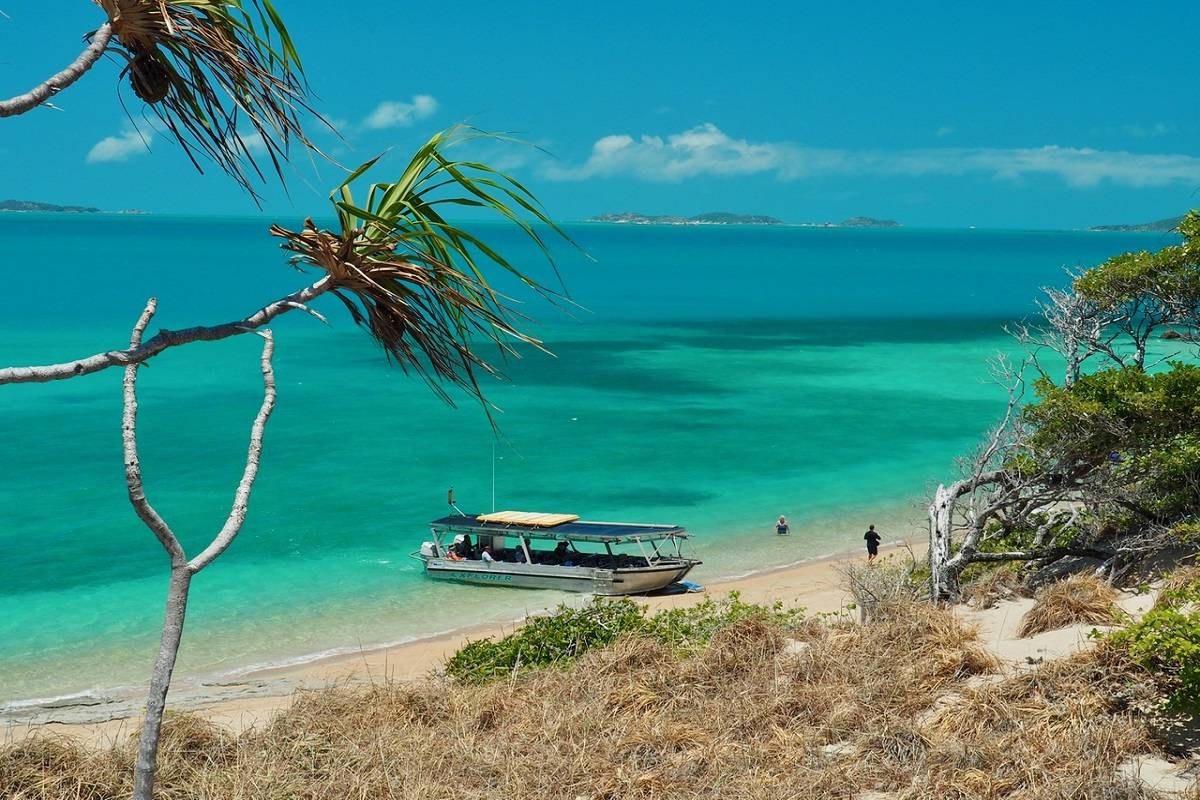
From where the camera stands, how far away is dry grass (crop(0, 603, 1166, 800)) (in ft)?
23.6

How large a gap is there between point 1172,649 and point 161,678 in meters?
6.69

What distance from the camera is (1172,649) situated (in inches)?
309

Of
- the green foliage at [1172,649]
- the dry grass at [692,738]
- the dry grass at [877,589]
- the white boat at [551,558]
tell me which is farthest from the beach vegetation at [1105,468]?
the white boat at [551,558]

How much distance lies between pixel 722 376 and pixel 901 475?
19697mm

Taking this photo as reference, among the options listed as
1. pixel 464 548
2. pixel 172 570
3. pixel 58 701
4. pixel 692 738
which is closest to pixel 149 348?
pixel 172 570

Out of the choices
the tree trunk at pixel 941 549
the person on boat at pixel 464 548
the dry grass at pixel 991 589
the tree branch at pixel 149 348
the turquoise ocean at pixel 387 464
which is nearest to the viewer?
the tree branch at pixel 149 348

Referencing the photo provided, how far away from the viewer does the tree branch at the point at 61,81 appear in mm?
4797

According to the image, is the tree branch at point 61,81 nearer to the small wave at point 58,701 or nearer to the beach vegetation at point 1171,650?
the beach vegetation at point 1171,650

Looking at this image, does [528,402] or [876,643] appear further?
[528,402]

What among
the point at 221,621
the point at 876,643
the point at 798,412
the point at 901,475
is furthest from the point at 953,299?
the point at 876,643

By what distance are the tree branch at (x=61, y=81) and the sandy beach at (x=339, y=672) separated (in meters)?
8.42

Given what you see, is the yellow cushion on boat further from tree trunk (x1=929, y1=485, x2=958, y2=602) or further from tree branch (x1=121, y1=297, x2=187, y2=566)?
tree branch (x1=121, y1=297, x2=187, y2=566)

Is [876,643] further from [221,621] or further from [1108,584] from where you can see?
[221,621]

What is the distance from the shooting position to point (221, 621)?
74.7 feet
